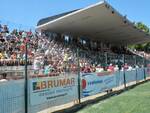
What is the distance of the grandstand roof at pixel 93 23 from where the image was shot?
28998 millimetres

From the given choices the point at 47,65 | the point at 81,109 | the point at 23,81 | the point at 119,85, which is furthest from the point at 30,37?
the point at 23,81

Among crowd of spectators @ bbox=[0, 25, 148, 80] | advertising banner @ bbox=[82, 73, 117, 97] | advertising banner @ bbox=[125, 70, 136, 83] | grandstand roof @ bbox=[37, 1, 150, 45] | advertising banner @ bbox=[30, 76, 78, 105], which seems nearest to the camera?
advertising banner @ bbox=[30, 76, 78, 105]

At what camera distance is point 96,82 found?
1605 centimetres

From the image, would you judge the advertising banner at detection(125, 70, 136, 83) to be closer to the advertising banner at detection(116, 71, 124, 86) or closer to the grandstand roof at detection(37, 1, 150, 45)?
the advertising banner at detection(116, 71, 124, 86)

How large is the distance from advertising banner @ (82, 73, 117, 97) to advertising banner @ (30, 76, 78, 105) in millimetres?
965

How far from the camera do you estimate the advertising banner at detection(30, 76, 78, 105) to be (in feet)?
35.1

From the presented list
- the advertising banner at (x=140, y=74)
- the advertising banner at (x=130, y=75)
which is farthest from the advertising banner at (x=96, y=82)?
the advertising banner at (x=140, y=74)

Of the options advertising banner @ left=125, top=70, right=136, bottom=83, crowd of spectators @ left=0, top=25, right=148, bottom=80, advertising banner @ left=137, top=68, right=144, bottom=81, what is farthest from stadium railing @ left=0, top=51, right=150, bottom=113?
advertising banner @ left=137, top=68, right=144, bottom=81

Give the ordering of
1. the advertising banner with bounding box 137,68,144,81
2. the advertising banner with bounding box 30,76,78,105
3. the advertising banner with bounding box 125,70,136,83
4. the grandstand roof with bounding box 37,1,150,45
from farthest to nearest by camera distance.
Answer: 1. the grandstand roof with bounding box 37,1,150,45
2. the advertising banner with bounding box 137,68,144,81
3. the advertising banner with bounding box 125,70,136,83
4. the advertising banner with bounding box 30,76,78,105

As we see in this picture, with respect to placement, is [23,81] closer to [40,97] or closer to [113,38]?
[40,97]

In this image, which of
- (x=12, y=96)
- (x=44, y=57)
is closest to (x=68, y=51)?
(x=44, y=57)

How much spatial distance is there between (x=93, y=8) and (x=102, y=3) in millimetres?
861

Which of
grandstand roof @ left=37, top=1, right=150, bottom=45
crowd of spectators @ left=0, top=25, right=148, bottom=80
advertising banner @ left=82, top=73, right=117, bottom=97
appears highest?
grandstand roof @ left=37, top=1, right=150, bottom=45

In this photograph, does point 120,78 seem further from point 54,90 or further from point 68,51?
point 54,90
